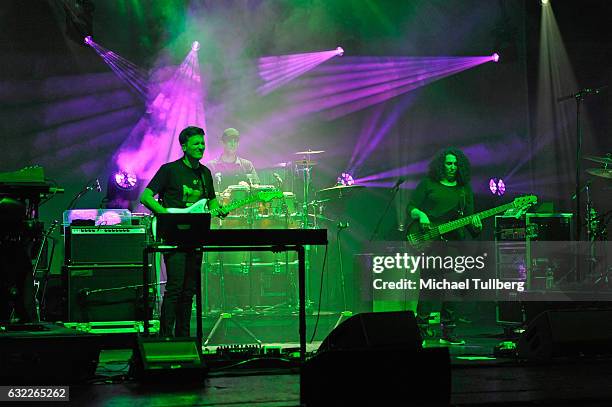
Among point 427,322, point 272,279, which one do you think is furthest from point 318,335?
point 272,279

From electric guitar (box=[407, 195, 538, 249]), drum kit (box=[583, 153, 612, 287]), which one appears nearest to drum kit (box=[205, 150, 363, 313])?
electric guitar (box=[407, 195, 538, 249])

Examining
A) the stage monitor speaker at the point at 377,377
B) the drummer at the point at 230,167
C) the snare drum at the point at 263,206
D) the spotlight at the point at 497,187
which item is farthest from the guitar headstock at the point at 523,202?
the stage monitor speaker at the point at 377,377

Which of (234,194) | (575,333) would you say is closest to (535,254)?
(234,194)

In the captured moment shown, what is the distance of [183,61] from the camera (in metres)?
10.5

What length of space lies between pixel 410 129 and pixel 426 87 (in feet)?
2.20

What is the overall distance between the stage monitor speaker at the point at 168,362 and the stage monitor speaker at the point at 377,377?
0.97 m

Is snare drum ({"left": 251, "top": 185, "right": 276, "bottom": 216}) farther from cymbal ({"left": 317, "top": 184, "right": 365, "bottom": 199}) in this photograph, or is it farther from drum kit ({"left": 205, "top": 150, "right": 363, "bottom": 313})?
cymbal ({"left": 317, "top": 184, "right": 365, "bottom": 199})

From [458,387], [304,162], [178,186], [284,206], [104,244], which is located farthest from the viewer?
[304,162]

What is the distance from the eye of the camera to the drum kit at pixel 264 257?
360 inches

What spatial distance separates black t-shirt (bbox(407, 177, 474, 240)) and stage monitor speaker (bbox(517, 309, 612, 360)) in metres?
2.80

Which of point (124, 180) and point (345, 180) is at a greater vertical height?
point (345, 180)

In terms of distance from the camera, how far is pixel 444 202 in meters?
7.35

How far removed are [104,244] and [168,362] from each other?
3.25 m

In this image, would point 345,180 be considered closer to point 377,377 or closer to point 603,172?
point 603,172
